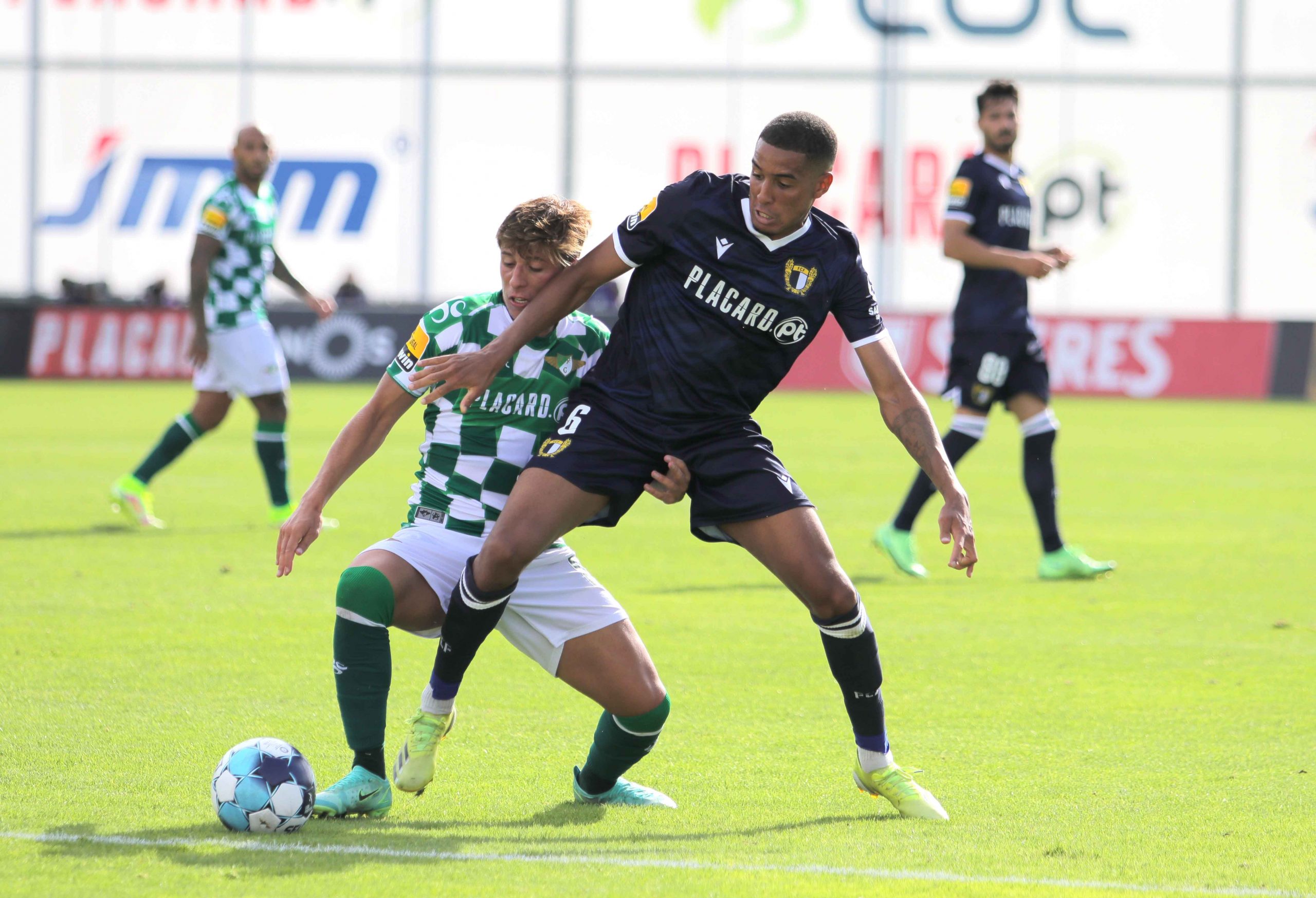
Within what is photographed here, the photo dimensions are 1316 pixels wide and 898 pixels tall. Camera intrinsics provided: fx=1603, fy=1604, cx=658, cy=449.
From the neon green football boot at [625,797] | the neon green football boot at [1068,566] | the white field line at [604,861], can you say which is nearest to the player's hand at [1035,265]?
the neon green football boot at [1068,566]

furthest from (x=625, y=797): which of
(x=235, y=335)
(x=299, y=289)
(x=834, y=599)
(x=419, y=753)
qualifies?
(x=299, y=289)

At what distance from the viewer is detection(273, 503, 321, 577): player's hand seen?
4.08 metres

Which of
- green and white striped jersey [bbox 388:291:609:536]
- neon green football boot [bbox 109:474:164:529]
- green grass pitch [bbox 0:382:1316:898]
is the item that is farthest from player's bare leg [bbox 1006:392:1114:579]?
neon green football boot [bbox 109:474:164:529]

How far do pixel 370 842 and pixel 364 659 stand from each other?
504 millimetres

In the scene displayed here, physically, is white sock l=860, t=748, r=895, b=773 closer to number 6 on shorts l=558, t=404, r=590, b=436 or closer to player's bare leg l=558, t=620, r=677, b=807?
player's bare leg l=558, t=620, r=677, b=807

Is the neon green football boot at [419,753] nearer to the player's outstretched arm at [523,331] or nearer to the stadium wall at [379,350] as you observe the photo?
the player's outstretched arm at [523,331]

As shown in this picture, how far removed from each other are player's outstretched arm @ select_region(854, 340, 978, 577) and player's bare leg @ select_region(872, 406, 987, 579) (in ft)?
12.6

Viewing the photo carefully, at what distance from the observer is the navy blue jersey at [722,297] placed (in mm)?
4328

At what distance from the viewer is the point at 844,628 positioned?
13.9 feet

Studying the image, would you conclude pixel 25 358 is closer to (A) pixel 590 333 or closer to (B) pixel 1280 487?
(B) pixel 1280 487

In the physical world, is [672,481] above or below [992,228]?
below

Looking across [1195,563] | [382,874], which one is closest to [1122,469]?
[1195,563]

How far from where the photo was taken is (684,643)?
6488 mm

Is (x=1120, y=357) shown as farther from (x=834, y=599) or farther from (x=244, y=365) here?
(x=834, y=599)
